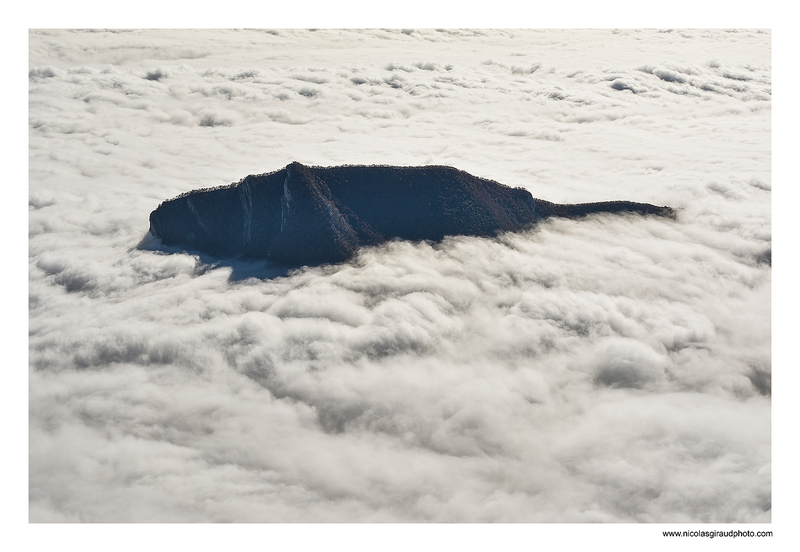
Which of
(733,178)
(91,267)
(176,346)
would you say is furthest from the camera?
(733,178)

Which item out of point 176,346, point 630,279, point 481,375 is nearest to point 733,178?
point 630,279

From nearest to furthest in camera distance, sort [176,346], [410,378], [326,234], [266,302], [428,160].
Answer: [410,378] → [176,346] → [266,302] → [326,234] → [428,160]

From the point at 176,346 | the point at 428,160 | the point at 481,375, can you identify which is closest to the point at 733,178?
the point at 428,160

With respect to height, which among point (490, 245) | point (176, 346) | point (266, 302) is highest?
point (490, 245)

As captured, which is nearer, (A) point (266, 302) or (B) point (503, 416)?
(B) point (503, 416)

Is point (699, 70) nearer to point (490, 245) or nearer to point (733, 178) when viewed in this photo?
point (733, 178)

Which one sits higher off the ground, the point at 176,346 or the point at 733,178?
the point at 733,178

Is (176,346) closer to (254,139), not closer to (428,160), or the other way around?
(428,160)
